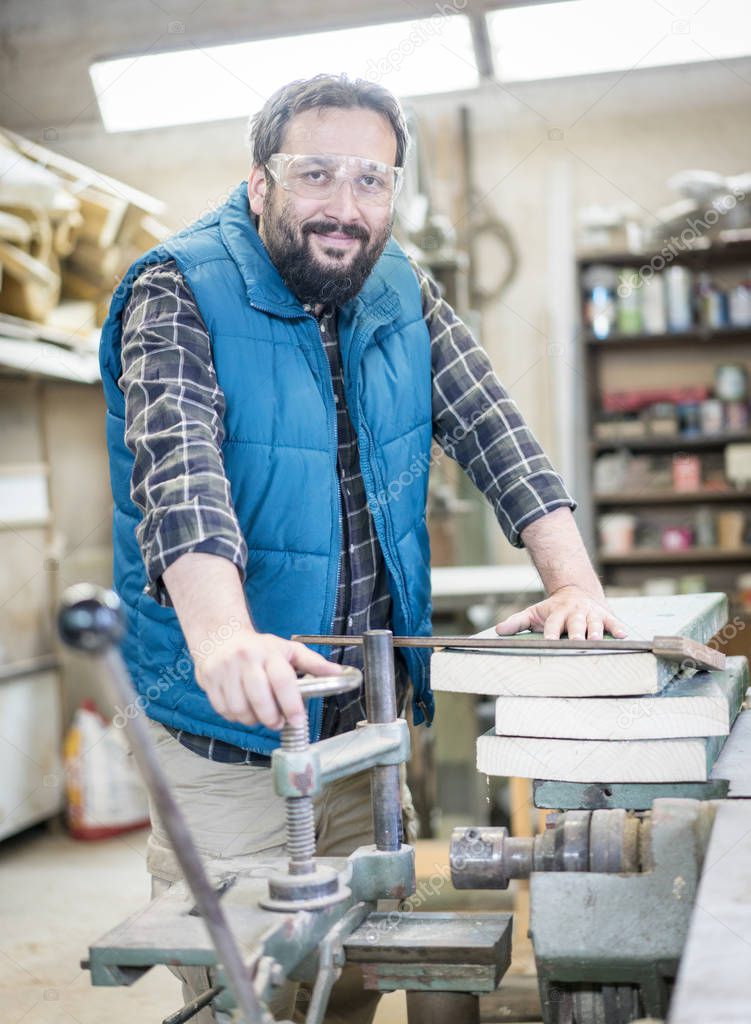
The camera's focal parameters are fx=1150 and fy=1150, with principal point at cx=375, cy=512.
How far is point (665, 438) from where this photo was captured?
5102 mm

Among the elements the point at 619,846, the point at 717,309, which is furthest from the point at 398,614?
the point at 717,309

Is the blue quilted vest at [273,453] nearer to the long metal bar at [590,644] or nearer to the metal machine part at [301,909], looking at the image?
the long metal bar at [590,644]

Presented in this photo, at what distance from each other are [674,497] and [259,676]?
14.6 feet

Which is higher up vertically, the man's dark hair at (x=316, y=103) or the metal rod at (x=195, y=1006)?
the man's dark hair at (x=316, y=103)

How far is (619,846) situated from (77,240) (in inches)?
143

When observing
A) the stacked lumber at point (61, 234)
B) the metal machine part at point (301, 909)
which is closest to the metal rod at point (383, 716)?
the metal machine part at point (301, 909)

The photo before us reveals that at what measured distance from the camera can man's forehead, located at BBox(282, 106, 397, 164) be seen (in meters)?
1.40

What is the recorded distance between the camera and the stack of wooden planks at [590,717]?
42.1 inches

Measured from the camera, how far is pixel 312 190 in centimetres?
142

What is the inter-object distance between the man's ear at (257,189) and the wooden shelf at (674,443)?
3.85m

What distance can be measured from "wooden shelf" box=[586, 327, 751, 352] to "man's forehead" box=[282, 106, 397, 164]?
155 inches

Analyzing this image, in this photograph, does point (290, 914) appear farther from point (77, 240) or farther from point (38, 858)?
point (77, 240)

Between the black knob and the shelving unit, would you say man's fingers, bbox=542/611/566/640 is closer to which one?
the black knob

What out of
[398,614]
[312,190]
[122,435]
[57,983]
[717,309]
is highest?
[717,309]
